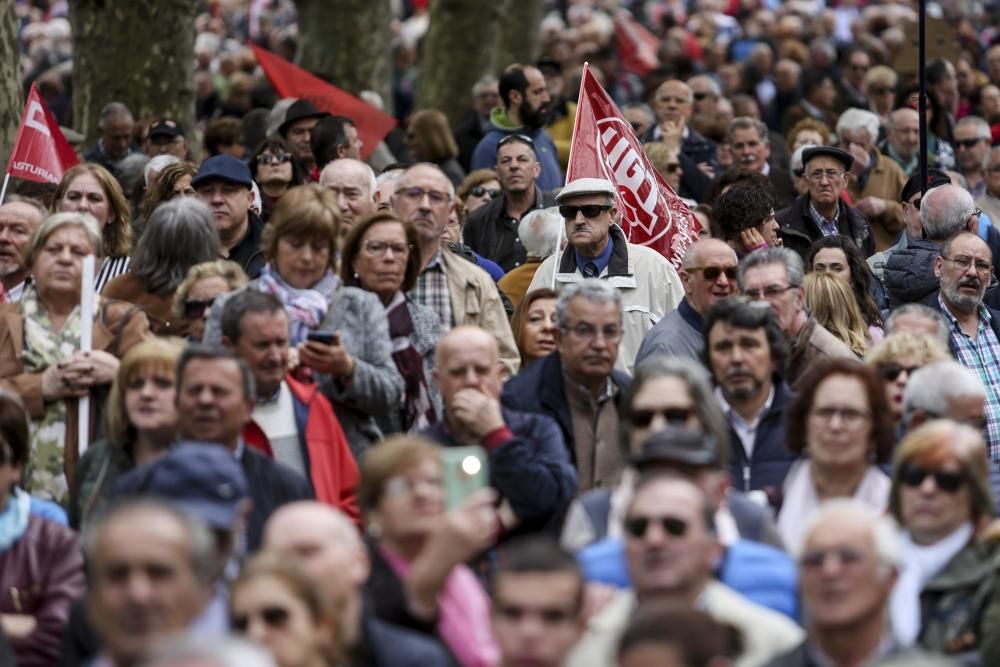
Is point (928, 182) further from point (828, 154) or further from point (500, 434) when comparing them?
point (500, 434)

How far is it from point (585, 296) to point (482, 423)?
1.10 m

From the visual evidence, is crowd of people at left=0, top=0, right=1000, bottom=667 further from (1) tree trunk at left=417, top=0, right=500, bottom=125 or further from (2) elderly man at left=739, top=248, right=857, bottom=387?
(1) tree trunk at left=417, top=0, right=500, bottom=125

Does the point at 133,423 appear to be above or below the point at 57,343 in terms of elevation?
below

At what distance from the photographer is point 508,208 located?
49.2 feet

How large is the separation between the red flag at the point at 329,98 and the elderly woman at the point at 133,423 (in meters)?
9.00

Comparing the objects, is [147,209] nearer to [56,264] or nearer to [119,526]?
[56,264]

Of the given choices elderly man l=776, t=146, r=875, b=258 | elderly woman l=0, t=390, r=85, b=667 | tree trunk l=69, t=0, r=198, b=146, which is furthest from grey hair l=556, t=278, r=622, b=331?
tree trunk l=69, t=0, r=198, b=146

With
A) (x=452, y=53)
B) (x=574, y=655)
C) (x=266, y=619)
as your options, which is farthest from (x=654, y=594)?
(x=452, y=53)

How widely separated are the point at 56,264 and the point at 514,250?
4622 millimetres

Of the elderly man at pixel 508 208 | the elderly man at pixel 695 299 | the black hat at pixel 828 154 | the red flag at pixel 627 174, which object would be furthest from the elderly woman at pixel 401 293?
the black hat at pixel 828 154

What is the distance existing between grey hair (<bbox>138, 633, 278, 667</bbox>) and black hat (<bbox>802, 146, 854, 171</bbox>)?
937cm

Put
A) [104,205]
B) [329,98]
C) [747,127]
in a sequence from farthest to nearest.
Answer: [329,98]
[747,127]
[104,205]

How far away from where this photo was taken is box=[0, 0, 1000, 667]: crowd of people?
7.45m

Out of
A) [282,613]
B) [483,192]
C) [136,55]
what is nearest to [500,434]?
[282,613]
